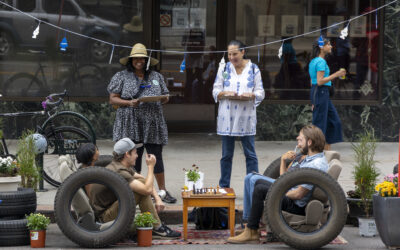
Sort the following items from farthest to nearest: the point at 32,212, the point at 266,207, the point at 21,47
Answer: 1. the point at 21,47
2. the point at 32,212
3. the point at 266,207

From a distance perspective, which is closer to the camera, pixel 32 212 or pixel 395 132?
pixel 32 212

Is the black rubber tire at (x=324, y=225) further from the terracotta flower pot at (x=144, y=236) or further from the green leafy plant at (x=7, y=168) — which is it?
the green leafy plant at (x=7, y=168)

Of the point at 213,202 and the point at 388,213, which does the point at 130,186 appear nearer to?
the point at 213,202

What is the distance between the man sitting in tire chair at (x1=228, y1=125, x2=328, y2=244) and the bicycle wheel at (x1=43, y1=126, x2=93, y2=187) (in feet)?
9.38

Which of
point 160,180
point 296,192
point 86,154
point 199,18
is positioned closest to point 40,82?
point 199,18

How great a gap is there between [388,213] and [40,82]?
7.24m

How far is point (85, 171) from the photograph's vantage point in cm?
740

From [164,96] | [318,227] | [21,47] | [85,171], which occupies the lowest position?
[318,227]

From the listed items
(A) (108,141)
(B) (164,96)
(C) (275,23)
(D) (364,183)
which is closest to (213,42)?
(C) (275,23)

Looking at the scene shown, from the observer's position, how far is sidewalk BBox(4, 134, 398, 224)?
934 centimetres

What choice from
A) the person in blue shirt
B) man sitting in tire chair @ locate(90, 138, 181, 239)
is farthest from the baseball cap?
the person in blue shirt

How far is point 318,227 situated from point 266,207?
572 millimetres

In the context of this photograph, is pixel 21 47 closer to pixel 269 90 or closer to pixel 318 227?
pixel 269 90

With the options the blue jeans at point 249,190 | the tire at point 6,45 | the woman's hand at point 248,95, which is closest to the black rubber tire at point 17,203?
the blue jeans at point 249,190
